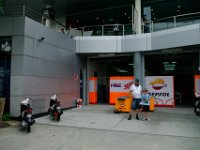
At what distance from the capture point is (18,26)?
9477 mm

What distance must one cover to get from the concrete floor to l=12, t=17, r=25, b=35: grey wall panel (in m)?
3.99

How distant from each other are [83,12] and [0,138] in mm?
13904

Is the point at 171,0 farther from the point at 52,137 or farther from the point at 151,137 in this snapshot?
the point at 52,137

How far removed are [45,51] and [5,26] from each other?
2200 mm

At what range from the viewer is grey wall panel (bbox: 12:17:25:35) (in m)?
9.45

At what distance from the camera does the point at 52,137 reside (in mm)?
6672

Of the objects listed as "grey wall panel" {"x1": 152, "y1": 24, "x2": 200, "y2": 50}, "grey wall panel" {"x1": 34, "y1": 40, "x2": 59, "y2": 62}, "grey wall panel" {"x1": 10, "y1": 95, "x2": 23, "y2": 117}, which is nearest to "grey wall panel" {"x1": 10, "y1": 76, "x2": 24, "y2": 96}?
"grey wall panel" {"x1": 10, "y1": 95, "x2": 23, "y2": 117}

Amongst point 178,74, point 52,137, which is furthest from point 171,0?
point 52,137

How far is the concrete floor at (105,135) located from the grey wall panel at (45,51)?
10.9ft

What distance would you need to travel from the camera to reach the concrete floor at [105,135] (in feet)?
18.9

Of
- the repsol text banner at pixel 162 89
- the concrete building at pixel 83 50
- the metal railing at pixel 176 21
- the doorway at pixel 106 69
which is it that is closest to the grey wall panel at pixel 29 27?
the concrete building at pixel 83 50

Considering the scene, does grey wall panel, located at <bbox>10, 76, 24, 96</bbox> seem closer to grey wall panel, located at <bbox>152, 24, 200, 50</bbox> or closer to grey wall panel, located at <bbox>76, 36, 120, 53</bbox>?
grey wall panel, located at <bbox>76, 36, 120, 53</bbox>

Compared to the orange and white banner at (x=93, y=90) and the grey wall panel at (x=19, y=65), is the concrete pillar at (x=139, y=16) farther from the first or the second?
the grey wall panel at (x=19, y=65)

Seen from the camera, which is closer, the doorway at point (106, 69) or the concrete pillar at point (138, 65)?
the concrete pillar at point (138, 65)
